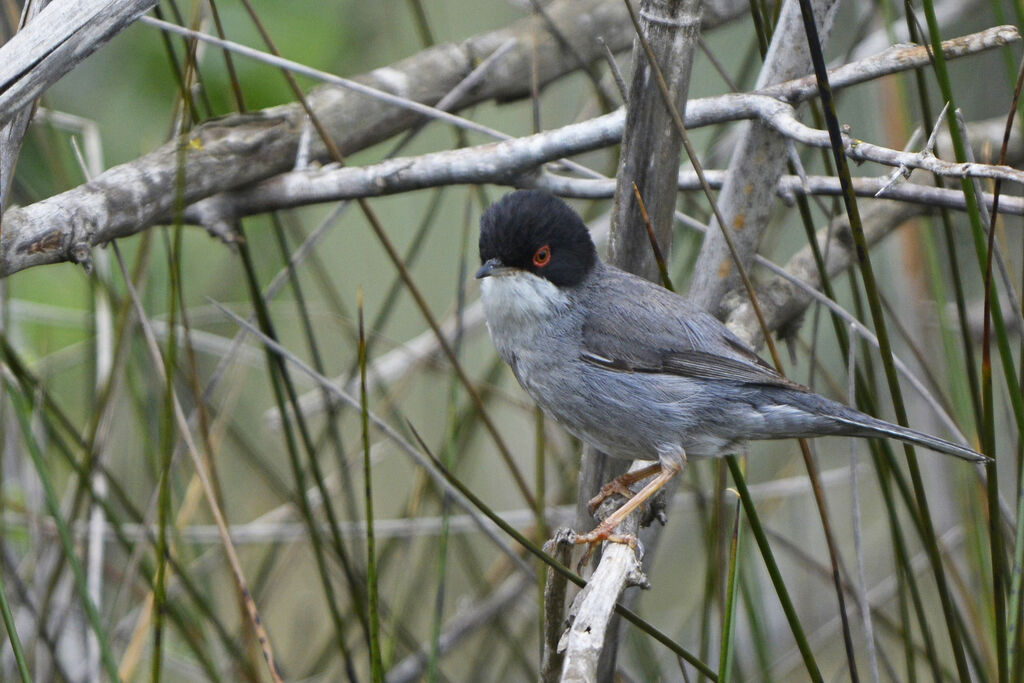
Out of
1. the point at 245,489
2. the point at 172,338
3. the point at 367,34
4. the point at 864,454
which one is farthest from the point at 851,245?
the point at 245,489

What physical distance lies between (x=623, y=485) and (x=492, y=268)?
0.95 meters

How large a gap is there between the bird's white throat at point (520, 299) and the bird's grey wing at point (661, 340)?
15 cm

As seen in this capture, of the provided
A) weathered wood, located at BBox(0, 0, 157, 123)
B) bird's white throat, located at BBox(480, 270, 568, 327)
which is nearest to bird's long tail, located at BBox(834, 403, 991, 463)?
bird's white throat, located at BBox(480, 270, 568, 327)

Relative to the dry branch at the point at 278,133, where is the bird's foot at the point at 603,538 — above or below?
below

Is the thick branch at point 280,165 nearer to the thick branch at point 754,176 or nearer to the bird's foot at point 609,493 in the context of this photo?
the thick branch at point 754,176

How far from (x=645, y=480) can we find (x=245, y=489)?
464 centimetres

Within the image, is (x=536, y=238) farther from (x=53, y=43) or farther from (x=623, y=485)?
(x=53, y=43)

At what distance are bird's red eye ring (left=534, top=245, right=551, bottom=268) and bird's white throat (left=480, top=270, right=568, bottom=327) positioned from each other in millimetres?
45

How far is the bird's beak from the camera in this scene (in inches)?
119

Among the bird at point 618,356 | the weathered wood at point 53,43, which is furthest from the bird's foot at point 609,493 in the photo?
the weathered wood at point 53,43

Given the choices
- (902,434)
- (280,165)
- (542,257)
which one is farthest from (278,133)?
(902,434)

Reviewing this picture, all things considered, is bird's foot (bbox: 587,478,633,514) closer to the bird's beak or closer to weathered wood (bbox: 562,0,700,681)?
weathered wood (bbox: 562,0,700,681)

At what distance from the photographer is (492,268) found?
3074 mm

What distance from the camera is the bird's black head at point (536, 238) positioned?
3.01 m
